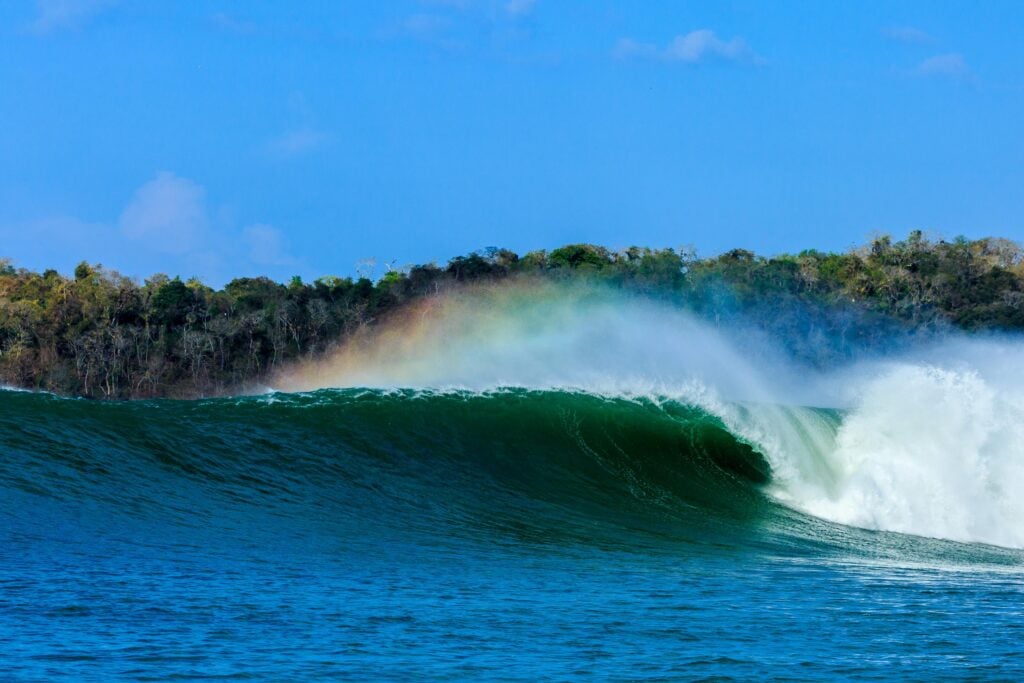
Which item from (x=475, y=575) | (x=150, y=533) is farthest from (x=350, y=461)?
(x=475, y=575)

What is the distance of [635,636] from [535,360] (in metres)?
15.1

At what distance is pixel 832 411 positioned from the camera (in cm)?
2131

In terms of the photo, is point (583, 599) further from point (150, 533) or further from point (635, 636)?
point (150, 533)

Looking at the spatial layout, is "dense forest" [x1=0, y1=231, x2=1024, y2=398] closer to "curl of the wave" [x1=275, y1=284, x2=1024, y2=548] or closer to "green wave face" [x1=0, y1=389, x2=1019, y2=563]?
"curl of the wave" [x1=275, y1=284, x2=1024, y2=548]

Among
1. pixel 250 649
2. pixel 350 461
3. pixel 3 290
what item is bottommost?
pixel 250 649

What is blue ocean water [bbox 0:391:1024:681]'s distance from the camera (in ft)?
30.1

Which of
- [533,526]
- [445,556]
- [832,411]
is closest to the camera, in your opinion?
[445,556]

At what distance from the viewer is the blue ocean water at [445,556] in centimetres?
917

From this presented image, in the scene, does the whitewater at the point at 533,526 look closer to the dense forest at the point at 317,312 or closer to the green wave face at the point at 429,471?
the green wave face at the point at 429,471

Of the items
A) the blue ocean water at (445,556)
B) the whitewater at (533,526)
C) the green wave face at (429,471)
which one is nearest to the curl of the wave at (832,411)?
the whitewater at (533,526)

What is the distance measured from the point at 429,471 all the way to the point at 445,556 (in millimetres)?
4918

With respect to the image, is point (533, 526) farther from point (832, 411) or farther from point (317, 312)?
point (317, 312)

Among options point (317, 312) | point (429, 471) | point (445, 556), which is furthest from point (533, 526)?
point (317, 312)

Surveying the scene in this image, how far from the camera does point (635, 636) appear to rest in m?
9.82
